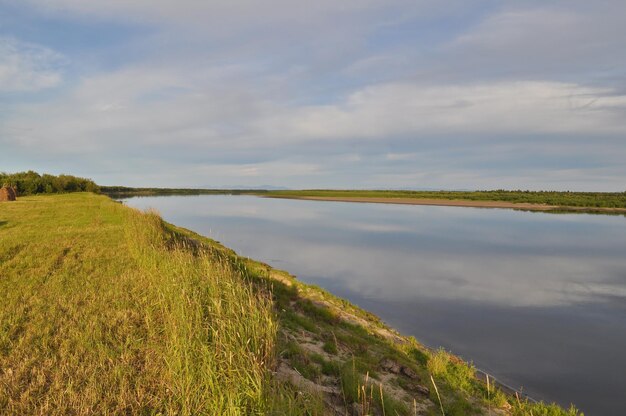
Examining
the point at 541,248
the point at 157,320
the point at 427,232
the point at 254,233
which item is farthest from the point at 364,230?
the point at 157,320

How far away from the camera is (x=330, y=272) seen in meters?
27.0

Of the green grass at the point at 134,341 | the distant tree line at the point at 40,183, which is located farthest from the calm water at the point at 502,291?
the distant tree line at the point at 40,183

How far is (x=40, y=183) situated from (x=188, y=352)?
350ft

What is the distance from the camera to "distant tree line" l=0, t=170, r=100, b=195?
8344 cm

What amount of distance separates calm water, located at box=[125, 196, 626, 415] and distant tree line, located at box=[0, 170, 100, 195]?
7049 centimetres

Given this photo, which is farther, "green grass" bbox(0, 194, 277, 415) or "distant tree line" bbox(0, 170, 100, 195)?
"distant tree line" bbox(0, 170, 100, 195)

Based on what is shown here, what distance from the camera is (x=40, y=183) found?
88.8 metres

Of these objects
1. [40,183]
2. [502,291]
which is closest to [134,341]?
[502,291]

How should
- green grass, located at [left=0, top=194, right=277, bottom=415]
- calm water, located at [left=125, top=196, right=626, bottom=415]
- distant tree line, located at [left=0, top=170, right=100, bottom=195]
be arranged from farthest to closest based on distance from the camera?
distant tree line, located at [left=0, top=170, right=100, bottom=195] < calm water, located at [left=125, top=196, right=626, bottom=415] < green grass, located at [left=0, top=194, right=277, bottom=415]

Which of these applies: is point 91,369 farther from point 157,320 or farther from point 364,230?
point 364,230

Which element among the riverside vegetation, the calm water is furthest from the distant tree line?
the riverside vegetation

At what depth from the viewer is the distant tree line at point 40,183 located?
274ft

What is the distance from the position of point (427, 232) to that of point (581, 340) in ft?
110

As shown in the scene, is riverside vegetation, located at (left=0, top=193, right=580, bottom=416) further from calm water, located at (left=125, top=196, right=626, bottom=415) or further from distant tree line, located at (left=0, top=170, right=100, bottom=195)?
distant tree line, located at (left=0, top=170, right=100, bottom=195)
